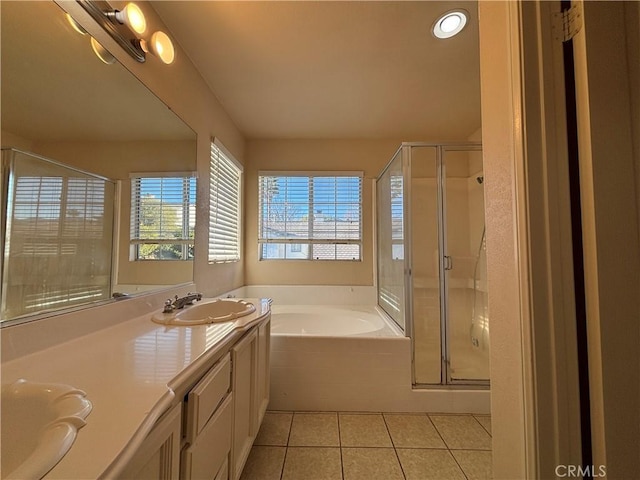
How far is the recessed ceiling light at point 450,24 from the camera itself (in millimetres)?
1479

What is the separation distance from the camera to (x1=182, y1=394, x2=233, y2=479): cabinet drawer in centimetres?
73

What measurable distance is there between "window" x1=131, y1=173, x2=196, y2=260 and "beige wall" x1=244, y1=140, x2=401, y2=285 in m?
1.29

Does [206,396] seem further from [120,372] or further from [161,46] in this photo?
[161,46]

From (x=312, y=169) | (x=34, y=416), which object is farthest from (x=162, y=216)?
(x=312, y=169)

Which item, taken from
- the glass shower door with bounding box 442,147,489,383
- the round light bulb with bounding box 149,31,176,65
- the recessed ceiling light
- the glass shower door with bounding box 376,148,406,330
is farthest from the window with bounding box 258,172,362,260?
the round light bulb with bounding box 149,31,176,65

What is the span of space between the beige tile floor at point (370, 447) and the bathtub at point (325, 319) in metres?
0.85

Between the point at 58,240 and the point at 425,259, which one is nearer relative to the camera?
the point at 58,240

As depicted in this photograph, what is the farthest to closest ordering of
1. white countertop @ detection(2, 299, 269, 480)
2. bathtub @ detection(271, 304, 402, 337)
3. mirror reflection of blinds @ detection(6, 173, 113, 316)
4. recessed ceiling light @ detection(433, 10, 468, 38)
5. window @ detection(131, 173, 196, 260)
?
→ bathtub @ detection(271, 304, 402, 337) → recessed ceiling light @ detection(433, 10, 468, 38) → window @ detection(131, 173, 196, 260) → mirror reflection of blinds @ detection(6, 173, 113, 316) → white countertop @ detection(2, 299, 269, 480)

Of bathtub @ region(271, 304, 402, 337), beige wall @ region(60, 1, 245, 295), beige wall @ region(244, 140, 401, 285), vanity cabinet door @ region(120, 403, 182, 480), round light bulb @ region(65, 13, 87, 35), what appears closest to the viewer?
vanity cabinet door @ region(120, 403, 182, 480)

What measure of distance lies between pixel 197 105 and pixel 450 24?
171 centimetres

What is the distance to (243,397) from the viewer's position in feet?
3.94

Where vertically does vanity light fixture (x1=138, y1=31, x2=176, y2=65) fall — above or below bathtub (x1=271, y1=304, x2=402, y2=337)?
above

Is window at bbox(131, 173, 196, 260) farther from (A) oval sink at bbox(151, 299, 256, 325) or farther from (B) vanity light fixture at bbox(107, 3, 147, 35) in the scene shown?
(B) vanity light fixture at bbox(107, 3, 147, 35)

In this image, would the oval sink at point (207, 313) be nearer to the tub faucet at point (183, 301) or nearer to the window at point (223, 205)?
the tub faucet at point (183, 301)
